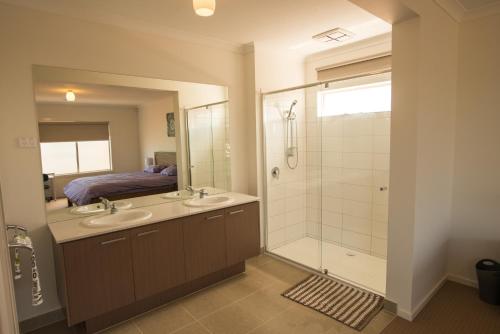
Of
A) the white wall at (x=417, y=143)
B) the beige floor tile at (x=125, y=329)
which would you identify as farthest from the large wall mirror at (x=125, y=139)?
the white wall at (x=417, y=143)

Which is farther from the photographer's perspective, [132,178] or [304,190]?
[304,190]

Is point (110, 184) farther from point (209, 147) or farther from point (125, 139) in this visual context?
point (209, 147)

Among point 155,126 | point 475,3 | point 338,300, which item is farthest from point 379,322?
point 475,3

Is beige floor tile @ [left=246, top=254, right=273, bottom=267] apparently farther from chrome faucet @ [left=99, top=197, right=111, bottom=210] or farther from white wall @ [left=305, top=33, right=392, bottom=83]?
white wall @ [left=305, top=33, right=392, bottom=83]

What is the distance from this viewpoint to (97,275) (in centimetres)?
222

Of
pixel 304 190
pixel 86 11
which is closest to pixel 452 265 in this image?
pixel 304 190

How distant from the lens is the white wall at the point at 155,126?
296cm

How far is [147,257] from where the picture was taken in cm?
246

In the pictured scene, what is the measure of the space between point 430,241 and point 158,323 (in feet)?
7.96

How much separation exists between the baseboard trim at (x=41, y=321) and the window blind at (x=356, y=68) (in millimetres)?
3425

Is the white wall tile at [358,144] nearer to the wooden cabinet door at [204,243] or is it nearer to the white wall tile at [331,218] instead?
the white wall tile at [331,218]

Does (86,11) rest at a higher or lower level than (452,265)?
higher

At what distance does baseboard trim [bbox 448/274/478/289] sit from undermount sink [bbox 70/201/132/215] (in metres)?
3.31

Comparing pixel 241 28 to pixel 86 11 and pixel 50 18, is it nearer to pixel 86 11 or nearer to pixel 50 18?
pixel 86 11
